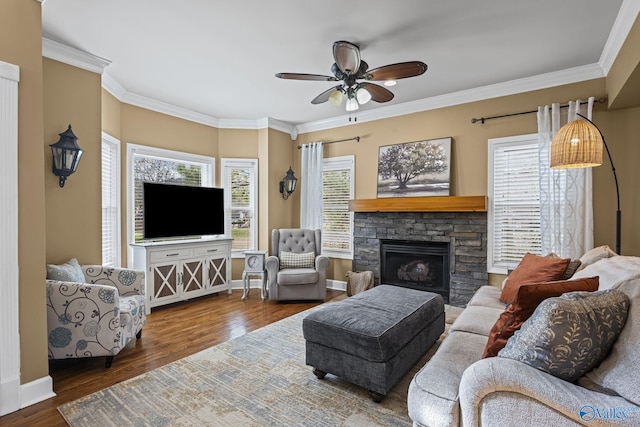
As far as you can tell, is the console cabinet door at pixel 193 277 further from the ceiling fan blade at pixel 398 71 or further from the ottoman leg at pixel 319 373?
the ceiling fan blade at pixel 398 71

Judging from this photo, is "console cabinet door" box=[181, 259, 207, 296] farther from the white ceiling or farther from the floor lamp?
the floor lamp

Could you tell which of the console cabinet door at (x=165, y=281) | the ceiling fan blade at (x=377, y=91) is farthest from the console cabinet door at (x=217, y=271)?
the ceiling fan blade at (x=377, y=91)

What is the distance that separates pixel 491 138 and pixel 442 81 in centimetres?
95

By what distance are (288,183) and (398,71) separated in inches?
122

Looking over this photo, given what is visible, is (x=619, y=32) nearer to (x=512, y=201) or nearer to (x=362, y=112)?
(x=512, y=201)

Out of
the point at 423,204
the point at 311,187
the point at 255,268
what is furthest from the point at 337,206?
the point at 255,268

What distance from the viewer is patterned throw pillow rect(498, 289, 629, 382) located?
1263 mm

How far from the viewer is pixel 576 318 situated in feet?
4.21

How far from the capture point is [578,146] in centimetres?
260

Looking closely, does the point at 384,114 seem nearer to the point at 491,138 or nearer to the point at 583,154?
the point at 491,138

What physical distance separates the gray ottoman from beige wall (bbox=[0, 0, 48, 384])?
1796 millimetres

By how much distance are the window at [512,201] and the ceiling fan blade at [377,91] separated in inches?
67.2

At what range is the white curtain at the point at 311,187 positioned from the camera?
5.42 metres

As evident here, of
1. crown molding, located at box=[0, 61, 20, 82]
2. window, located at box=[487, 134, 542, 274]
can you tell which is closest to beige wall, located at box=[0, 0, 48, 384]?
crown molding, located at box=[0, 61, 20, 82]
